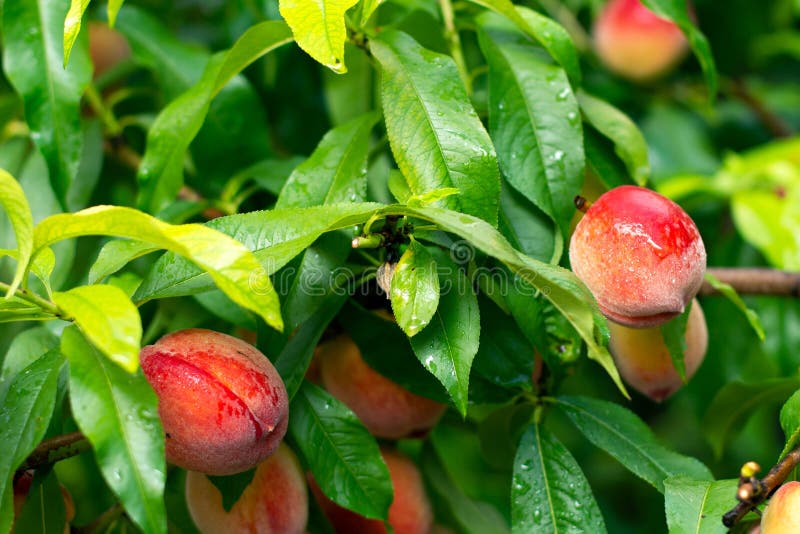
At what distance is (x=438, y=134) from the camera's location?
692mm

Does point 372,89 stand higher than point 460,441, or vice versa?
point 372,89

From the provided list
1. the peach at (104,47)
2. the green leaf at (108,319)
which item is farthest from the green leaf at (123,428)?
the peach at (104,47)

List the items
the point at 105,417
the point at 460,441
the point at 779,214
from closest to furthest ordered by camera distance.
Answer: the point at 105,417 < the point at 779,214 < the point at 460,441

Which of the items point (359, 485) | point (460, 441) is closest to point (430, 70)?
point (359, 485)

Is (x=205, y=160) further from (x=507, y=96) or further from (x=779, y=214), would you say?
(x=779, y=214)

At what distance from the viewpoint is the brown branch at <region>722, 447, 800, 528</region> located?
60 cm

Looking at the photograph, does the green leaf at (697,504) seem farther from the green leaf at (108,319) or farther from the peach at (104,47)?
the peach at (104,47)

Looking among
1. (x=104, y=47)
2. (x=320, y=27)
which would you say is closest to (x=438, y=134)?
(x=320, y=27)

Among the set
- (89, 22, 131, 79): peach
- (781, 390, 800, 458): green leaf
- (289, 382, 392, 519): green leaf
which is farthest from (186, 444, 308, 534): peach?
(89, 22, 131, 79): peach

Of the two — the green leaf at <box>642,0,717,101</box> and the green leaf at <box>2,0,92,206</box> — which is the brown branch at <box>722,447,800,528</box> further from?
the green leaf at <box>2,0,92,206</box>

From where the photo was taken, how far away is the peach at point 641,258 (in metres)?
0.68

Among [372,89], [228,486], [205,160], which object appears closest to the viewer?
[228,486]

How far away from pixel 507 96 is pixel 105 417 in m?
0.44

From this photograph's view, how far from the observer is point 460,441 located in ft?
5.58
